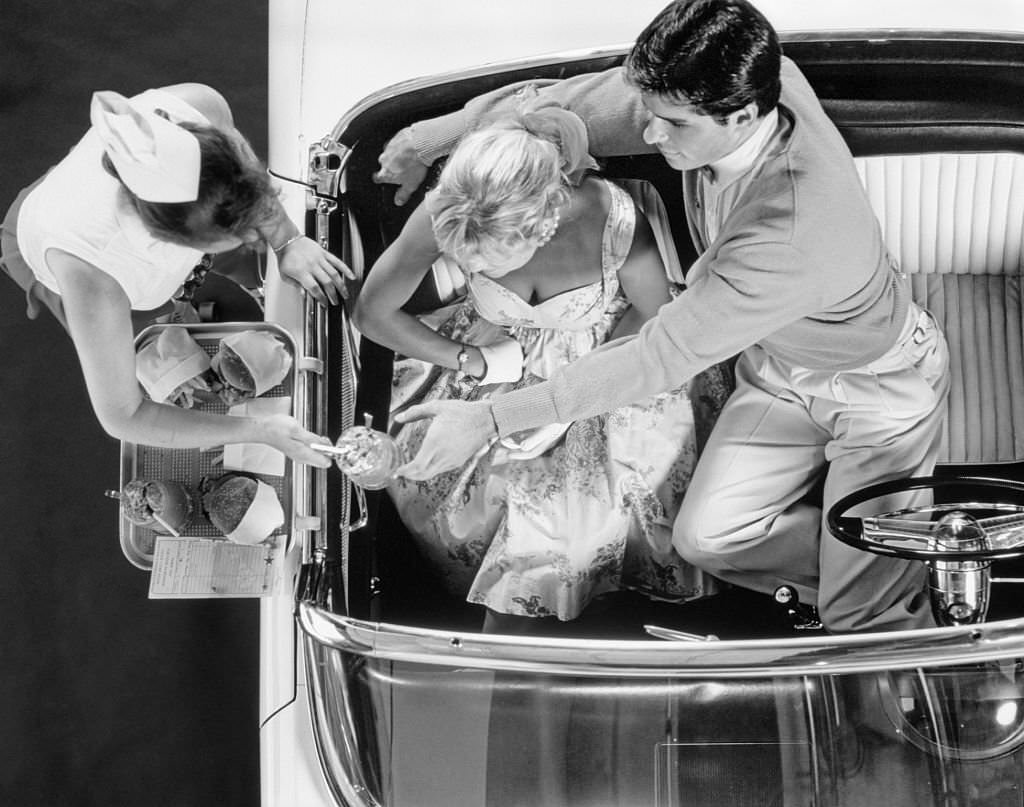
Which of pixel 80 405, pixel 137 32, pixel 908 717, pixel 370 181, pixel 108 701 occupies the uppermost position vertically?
pixel 137 32

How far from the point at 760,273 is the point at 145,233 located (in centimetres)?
82

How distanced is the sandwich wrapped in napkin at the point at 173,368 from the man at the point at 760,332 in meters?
0.36

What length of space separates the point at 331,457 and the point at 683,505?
0.57 metres

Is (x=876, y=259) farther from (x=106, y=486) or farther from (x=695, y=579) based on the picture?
(x=106, y=486)

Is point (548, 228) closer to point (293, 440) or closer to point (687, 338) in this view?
point (687, 338)

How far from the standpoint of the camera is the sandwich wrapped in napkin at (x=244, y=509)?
5.09 ft

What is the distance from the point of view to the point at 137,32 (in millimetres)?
2307

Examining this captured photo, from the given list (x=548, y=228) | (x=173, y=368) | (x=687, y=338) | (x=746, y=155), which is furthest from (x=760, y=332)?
(x=173, y=368)

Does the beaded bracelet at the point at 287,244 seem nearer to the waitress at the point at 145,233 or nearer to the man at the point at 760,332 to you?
the waitress at the point at 145,233

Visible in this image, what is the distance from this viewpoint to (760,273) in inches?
48.3

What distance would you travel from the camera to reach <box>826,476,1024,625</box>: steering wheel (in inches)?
52.1

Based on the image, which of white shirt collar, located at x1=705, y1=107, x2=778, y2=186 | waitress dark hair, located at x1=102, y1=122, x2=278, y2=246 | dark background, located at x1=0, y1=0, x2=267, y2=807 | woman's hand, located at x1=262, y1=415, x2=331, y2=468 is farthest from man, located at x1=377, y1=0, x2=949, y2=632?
dark background, located at x1=0, y1=0, x2=267, y2=807

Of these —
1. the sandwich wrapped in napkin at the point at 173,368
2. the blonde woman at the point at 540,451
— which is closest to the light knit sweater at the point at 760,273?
the blonde woman at the point at 540,451

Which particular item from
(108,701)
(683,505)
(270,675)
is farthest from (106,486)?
(683,505)
